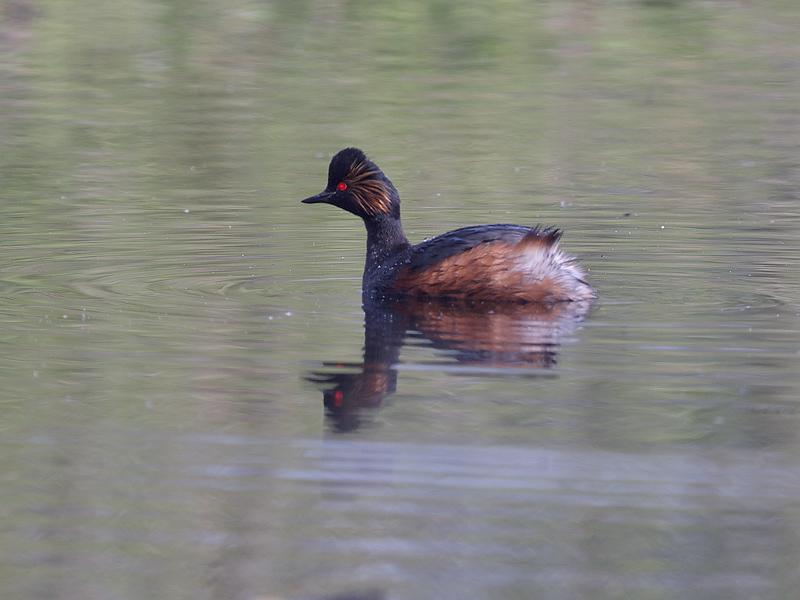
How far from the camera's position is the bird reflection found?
23.4ft

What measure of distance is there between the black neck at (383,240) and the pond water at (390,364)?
0.76ft

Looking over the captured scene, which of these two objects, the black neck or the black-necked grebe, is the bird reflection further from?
the black neck

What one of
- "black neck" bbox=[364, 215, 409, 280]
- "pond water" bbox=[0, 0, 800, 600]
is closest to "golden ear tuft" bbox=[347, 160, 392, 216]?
"black neck" bbox=[364, 215, 409, 280]

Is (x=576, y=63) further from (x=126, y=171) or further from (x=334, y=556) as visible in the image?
(x=334, y=556)

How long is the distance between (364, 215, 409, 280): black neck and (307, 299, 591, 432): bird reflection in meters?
0.52

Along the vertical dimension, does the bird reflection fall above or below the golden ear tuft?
below

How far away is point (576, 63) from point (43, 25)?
773 cm

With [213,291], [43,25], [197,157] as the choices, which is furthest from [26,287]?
[43,25]

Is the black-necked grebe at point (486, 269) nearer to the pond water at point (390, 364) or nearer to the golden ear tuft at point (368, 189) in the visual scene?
the pond water at point (390, 364)

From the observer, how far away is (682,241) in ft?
36.4

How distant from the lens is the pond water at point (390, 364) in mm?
5188

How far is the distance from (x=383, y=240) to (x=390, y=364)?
245 cm

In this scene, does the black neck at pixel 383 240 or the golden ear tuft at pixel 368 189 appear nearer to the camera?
the black neck at pixel 383 240

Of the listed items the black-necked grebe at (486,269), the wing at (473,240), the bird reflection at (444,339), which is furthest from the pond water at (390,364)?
the wing at (473,240)
